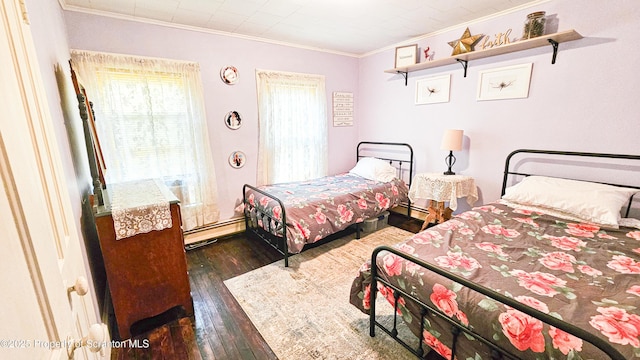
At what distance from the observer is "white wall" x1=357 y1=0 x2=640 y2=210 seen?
2197mm

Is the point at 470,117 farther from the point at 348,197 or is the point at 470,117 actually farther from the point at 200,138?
the point at 200,138

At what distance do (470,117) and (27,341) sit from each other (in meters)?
3.65

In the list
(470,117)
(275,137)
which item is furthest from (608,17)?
(275,137)

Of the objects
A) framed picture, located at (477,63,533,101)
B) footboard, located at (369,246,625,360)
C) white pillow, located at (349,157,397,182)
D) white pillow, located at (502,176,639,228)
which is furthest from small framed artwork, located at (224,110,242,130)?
white pillow, located at (502,176,639,228)

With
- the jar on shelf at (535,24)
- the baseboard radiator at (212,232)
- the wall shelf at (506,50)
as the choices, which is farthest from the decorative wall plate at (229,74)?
the jar on shelf at (535,24)

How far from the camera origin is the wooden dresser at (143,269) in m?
1.72

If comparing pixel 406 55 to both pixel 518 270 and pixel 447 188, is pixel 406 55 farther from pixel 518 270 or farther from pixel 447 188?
pixel 518 270

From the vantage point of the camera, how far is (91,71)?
7.94ft

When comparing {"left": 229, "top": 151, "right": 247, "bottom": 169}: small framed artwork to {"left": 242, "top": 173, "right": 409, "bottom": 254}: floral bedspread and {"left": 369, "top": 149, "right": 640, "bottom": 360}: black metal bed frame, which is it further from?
{"left": 369, "top": 149, "right": 640, "bottom": 360}: black metal bed frame

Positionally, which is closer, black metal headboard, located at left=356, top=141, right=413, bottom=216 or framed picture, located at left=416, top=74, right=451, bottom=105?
framed picture, located at left=416, top=74, right=451, bottom=105

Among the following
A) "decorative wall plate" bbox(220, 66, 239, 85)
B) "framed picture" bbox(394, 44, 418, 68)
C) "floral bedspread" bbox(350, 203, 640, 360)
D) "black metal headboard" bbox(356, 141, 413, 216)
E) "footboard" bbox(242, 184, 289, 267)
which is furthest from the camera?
"black metal headboard" bbox(356, 141, 413, 216)

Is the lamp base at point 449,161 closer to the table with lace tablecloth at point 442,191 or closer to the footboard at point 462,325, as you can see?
the table with lace tablecloth at point 442,191

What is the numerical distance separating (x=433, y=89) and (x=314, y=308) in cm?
293

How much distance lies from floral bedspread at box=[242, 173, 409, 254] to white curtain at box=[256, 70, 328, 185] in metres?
0.23
